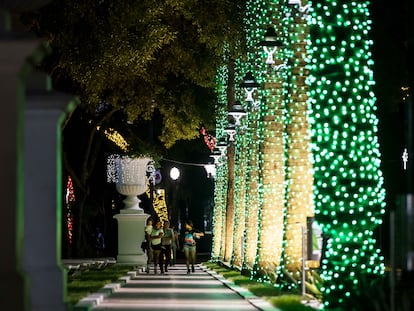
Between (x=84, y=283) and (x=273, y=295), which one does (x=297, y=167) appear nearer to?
(x=273, y=295)

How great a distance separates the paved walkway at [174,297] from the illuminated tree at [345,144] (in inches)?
72.2

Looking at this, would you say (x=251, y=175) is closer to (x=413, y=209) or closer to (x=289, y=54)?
(x=289, y=54)

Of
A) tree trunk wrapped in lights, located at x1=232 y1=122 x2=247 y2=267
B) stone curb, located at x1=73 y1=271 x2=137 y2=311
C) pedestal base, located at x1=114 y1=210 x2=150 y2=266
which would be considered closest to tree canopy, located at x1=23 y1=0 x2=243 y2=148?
tree trunk wrapped in lights, located at x1=232 y1=122 x2=247 y2=267

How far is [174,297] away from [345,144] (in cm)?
767

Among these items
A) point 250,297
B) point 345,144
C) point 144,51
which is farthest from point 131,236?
point 345,144

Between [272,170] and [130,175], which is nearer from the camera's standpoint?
[272,170]

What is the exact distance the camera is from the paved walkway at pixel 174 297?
26734 millimetres

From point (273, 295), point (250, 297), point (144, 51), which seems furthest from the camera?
point (144, 51)

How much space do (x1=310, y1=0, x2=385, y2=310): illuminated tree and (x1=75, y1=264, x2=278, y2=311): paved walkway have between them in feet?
6.02

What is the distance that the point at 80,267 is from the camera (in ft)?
149

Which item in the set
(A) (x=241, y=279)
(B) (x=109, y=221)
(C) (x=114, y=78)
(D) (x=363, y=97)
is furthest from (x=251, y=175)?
(B) (x=109, y=221)

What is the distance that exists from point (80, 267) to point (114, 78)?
21.8 ft

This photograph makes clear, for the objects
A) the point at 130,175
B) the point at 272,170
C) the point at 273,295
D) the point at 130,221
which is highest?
the point at 130,175

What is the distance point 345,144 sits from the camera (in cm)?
2477
